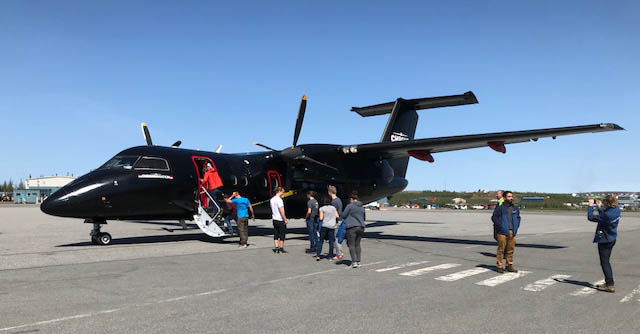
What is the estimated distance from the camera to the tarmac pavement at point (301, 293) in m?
5.65

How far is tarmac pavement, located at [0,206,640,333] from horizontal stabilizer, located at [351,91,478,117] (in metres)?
8.96

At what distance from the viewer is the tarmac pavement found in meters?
5.65

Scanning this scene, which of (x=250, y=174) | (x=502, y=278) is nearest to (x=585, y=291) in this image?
(x=502, y=278)

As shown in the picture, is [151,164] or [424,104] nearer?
[151,164]

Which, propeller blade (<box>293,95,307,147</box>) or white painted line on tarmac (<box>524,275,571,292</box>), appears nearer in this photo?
white painted line on tarmac (<box>524,275,571,292</box>)

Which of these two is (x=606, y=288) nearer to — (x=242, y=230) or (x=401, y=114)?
(x=242, y=230)

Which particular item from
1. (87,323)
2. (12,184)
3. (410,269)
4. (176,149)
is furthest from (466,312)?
(12,184)

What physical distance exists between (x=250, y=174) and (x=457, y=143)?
26.0ft

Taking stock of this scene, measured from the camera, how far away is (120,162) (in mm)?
14617

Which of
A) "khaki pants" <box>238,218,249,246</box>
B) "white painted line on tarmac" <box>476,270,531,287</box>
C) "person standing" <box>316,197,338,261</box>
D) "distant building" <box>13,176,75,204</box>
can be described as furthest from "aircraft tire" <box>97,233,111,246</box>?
"distant building" <box>13,176,75,204</box>

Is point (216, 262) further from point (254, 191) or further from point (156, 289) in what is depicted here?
point (254, 191)

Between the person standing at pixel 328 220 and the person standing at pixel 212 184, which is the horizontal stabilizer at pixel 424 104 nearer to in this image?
the person standing at pixel 212 184

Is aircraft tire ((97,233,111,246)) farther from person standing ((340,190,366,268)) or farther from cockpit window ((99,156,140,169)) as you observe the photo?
person standing ((340,190,366,268))

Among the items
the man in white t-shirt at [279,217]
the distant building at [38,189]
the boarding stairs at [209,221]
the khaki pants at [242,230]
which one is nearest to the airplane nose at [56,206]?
the boarding stairs at [209,221]
